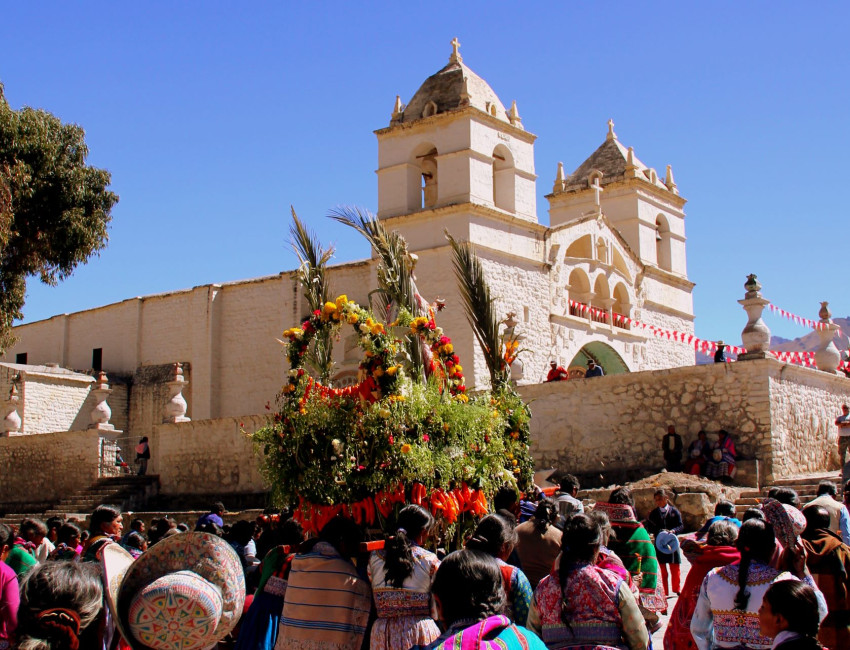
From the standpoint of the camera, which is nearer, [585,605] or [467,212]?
[585,605]

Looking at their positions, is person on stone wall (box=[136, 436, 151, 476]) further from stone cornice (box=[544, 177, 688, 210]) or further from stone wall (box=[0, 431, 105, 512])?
stone cornice (box=[544, 177, 688, 210])

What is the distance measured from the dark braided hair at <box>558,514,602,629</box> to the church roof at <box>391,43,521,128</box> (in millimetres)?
19295

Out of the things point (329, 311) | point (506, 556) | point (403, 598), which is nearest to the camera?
point (403, 598)

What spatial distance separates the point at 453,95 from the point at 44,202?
10333mm

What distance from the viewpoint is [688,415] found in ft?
49.2

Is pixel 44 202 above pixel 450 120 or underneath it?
underneath

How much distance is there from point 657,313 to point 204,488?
49.9ft

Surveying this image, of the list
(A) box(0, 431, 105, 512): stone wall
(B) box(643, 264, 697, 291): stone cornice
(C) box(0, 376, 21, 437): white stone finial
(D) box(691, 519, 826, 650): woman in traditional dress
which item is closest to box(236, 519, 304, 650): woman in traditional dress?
(D) box(691, 519, 826, 650): woman in traditional dress

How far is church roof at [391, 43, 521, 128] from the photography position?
910 inches

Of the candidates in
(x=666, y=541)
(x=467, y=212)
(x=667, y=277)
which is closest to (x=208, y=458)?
(x=467, y=212)

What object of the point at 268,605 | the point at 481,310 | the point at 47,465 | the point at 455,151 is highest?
the point at 455,151

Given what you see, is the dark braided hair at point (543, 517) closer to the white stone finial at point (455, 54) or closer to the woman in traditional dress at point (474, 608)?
the woman in traditional dress at point (474, 608)

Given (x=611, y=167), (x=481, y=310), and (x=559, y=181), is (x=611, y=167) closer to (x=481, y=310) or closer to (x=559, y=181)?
(x=559, y=181)

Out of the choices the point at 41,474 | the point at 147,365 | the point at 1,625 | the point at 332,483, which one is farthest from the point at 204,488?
the point at 1,625
